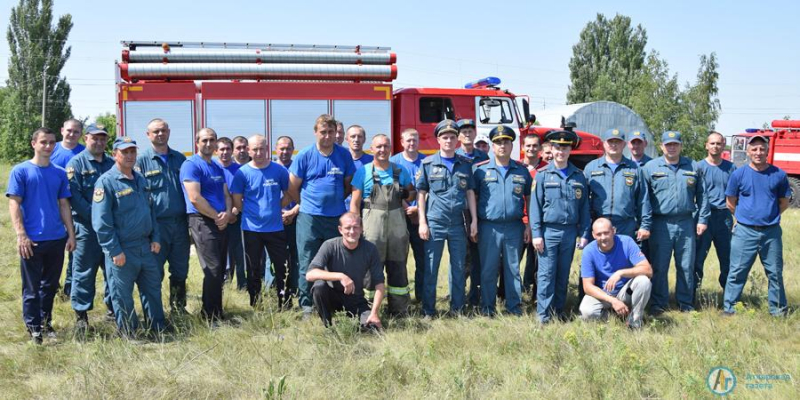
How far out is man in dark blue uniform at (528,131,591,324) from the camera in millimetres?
5242

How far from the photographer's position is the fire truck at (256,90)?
969 cm

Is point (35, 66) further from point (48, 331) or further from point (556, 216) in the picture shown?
point (556, 216)

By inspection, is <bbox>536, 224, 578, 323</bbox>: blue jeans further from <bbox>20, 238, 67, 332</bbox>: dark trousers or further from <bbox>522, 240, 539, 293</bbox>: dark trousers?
<bbox>20, 238, 67, 332</bbox>: dark trousers

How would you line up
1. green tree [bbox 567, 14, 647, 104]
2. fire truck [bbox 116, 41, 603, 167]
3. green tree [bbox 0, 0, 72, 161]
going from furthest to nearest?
green tree [bbox 567, 14, 647, 104], green tree [bbox 0, 0, 72, 161], fire truck [bbox 116, 41, 603, 167]

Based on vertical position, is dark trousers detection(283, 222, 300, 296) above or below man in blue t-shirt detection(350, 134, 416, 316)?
below

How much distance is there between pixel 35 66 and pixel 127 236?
1376 inches

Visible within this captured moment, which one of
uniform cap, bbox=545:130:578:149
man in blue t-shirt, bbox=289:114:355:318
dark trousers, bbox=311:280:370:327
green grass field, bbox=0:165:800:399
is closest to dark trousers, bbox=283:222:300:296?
man in blue t-shirt, bbox=289:114:355:318

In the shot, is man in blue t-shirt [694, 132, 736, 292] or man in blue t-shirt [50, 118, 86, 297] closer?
man in blue t-shirt [50, 118, 86, 297]

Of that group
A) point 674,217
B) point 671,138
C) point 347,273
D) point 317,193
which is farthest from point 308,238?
point 671,138

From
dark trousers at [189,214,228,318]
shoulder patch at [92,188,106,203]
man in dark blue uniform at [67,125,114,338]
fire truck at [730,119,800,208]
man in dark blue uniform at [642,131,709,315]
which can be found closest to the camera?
shoulder patch at [92,188,106,203]

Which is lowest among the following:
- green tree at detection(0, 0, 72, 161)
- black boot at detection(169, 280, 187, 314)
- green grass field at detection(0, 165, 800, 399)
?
green grass field at detection(0, 165, 800, 399)

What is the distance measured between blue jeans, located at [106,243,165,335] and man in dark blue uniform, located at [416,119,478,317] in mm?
2269

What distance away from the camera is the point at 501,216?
5.30m

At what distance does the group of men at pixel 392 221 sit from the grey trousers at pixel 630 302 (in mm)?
13
